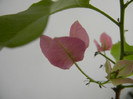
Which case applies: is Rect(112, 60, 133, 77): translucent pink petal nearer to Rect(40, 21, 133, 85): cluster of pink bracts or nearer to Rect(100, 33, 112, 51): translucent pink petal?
Rect(40, 21, 133, 85): cluster of pink bracts

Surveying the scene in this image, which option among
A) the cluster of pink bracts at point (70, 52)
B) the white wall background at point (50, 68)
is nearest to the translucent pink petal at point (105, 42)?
the cluster of pink bracts at point (70, 52)

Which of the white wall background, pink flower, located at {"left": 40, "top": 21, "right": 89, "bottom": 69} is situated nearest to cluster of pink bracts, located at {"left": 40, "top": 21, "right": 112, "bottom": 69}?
pink flower, located at {"left": 40, "top": 21, "right": 89, "bottom": 69}

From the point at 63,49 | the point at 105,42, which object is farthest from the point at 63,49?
the point at 105,42

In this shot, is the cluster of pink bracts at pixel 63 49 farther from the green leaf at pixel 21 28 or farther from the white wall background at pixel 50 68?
the white wall background at pixel 50 68

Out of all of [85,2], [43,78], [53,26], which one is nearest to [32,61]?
[43,78]

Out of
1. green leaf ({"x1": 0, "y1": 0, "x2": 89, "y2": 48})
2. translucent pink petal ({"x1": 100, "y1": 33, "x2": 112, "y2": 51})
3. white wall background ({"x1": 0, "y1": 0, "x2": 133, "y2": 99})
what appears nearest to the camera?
green leaf ({"x1": 0, "y1": 0, "x2": 89, "y2": 48})

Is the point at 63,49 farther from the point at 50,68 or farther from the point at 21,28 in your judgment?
the point at 50,68

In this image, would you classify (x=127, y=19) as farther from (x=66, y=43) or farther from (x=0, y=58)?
(x=66, y=43)
